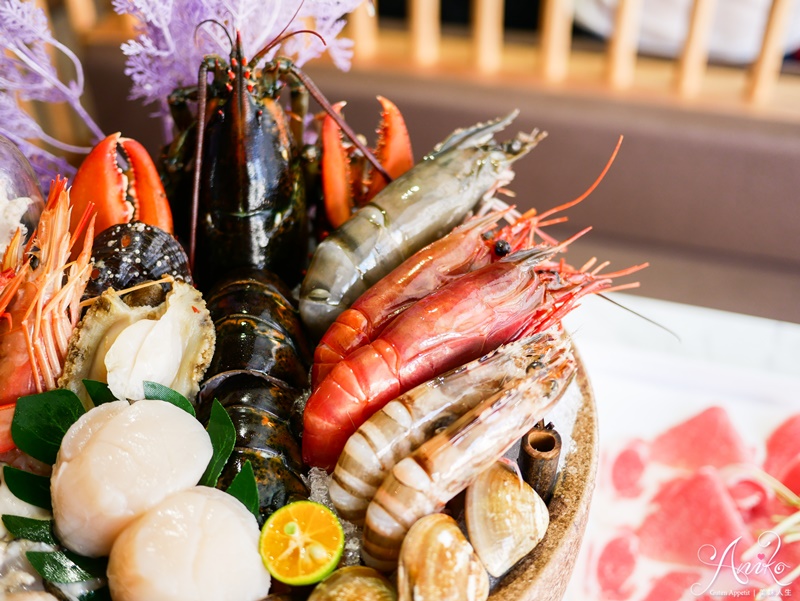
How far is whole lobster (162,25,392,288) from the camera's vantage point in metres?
1.40

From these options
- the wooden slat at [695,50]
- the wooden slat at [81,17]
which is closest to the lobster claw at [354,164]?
the wooden slat at [695,50]

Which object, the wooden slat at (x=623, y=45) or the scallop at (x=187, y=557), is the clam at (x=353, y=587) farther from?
the wooden slat at (x=623, y=45)

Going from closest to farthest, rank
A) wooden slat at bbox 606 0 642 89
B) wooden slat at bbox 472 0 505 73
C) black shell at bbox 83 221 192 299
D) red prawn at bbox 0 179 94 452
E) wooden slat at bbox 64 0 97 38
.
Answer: red prawn at bbox 0 179 94 452, black shell at bbox 83 221 192 299, wooden slat at bbox 606 0 642 89, wooden slat at bbox 472 0 505 73, wooden slat at bbox 64 0 97 38

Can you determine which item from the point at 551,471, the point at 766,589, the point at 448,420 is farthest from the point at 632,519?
the point at 448,420

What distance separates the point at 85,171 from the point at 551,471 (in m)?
1.07

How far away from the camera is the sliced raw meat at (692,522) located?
146 centimetres

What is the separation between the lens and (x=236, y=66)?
1370 mm

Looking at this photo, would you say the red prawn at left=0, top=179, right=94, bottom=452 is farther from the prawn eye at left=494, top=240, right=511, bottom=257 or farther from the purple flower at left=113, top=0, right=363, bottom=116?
the prawn eye at left=494, top=240, right=511, bottom=257

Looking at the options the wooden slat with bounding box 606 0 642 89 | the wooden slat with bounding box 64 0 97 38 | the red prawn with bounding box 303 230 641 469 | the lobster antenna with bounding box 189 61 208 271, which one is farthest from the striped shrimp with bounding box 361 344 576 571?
the wooden slat with bounding box 64 0 97 38

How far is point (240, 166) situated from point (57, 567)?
0.80 m

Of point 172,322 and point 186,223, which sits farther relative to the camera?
point 186,223

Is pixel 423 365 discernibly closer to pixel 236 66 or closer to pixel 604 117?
pixel 236 66

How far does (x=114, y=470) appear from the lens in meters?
0.97

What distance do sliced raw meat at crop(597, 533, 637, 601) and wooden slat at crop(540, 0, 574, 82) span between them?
1.59 meters
